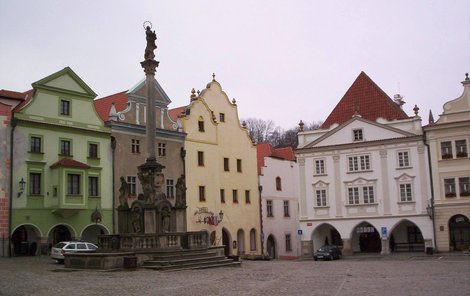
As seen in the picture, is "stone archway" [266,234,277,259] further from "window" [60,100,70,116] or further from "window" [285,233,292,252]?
"window" [60,100,70,116]

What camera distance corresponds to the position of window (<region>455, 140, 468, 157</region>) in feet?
149

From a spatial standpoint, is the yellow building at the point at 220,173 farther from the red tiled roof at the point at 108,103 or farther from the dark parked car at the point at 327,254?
the dark parked car at the point at 327,254

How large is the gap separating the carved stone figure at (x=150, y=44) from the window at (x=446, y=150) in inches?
1012

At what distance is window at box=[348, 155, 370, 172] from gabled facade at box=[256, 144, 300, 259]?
10.2 meters

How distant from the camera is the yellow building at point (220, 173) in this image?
49.6m

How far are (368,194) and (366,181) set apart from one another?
107 cm

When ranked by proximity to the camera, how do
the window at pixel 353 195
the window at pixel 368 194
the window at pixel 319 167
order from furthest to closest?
the window at pixel 319 167
the window at pixel 353 195
the window at pixel 368 194

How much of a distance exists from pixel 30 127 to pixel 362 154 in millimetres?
26183

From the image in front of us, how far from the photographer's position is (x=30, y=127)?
38.2 metres

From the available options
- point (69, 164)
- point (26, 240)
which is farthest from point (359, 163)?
point (26, 240)

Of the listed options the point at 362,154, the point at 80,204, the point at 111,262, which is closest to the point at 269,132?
the point at 362,154

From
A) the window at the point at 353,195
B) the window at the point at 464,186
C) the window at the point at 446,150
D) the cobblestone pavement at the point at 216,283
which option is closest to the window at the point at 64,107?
the cobblestone pavement at the point at 216,283

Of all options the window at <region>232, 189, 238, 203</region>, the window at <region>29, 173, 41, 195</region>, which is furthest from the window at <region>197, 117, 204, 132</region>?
the window at <region>29, 173, 41, 195</region>

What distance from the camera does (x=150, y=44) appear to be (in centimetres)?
3120
